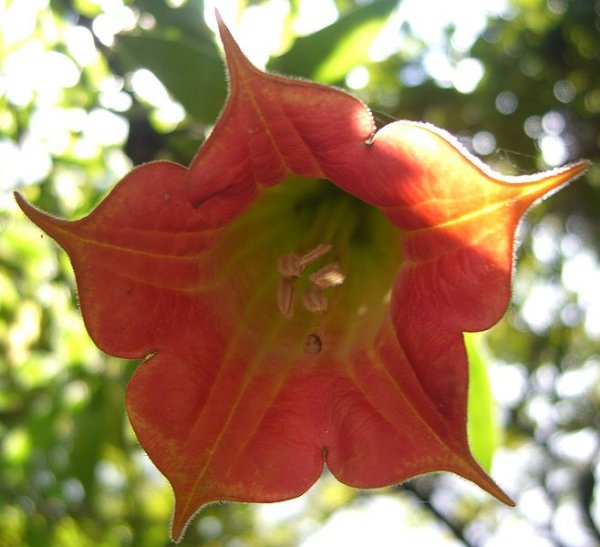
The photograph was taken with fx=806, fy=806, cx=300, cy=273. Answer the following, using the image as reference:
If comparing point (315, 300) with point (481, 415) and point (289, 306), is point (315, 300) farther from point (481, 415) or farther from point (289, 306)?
point (481, 415)

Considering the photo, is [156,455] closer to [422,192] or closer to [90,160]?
[422,192]

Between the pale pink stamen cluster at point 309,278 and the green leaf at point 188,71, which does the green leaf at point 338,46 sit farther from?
the pale pink stamen cluster at point 309,278

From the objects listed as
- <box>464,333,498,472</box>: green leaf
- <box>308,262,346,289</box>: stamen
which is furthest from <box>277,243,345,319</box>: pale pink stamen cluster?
<box>464,333,498,472</box>: green leaf

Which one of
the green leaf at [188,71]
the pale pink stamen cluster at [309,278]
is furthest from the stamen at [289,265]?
the green leaf at [188,71]

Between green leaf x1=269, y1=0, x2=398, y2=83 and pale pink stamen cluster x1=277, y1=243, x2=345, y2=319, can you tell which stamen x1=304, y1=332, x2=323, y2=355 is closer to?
pale pink stamen cluster x1=277, y1=243, x2=345, y2=319

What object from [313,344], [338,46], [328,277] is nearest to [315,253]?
[328,277]
